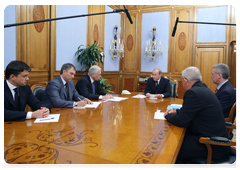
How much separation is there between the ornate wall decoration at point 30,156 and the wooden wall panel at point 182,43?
664 centimetres

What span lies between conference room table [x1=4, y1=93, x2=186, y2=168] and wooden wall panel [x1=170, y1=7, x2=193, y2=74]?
5.61 m

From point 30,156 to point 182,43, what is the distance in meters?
6.91

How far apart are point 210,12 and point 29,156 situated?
7.38 metres

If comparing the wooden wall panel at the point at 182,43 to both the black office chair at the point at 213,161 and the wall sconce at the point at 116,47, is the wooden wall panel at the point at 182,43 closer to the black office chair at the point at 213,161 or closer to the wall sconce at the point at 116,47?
the wall sconce at the point at 116,47

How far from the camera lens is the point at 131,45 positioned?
25.6ft

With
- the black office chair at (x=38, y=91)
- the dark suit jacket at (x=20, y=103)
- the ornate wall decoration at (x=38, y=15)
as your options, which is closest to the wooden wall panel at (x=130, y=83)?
the ornate wall decoration at (x=38, y=15)

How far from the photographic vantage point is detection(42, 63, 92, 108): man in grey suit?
99.3 inches

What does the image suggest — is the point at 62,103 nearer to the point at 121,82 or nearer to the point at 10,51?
the point at 10,51

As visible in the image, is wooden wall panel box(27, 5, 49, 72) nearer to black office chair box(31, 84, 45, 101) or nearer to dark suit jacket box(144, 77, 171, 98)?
black office chair box(31, 84, 45, 101)

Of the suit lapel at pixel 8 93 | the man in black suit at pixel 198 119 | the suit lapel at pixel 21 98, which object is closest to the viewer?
the man in black suit at pixel 198 119

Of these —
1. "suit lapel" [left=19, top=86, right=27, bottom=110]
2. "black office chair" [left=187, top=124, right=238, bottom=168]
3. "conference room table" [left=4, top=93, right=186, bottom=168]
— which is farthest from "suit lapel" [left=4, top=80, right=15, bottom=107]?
"black office chair" [left=187, top=124, right=238, bottom=168]

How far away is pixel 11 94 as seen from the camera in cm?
205

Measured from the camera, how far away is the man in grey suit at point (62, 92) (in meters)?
2.52
